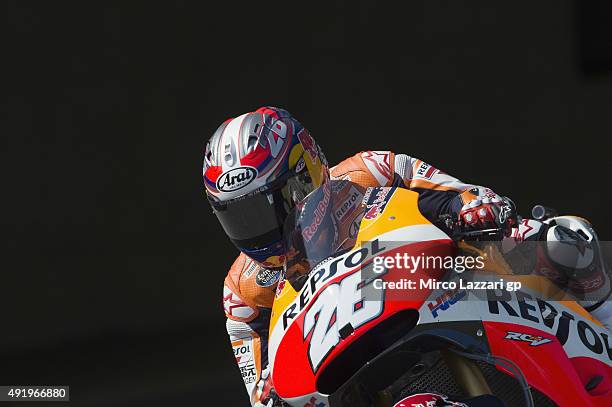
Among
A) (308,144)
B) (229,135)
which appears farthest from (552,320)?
(229,135)

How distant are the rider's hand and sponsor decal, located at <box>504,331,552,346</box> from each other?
0.34 m

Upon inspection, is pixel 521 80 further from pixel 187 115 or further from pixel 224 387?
pixel 224 387

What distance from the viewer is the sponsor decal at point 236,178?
3.25 meters

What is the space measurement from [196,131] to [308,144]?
2.43 m

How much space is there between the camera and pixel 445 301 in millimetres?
2338

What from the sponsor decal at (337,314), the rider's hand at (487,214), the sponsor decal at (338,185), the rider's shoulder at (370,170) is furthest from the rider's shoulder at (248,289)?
the sponsor decal at (337,314)

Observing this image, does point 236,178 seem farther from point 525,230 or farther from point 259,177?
point 525,230

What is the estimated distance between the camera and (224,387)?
5.71 m

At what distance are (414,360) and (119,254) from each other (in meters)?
3.61

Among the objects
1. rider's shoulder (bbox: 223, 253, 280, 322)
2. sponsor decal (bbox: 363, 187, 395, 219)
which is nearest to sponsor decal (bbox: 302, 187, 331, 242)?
sponsor decal (bbox: 363, 187, 395, 219)

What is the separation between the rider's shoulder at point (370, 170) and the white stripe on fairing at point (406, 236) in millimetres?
1362

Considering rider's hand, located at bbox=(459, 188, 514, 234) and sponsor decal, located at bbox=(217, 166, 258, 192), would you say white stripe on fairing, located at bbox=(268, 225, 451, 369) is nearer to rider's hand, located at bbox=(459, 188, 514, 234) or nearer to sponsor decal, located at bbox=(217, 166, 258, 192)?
rider's hand, located at bbox=(459, 188, 514, 234)

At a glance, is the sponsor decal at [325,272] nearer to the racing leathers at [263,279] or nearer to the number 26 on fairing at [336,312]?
the number 26 on fairing at [336,312]

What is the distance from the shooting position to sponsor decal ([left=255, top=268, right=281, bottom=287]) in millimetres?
3832
